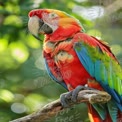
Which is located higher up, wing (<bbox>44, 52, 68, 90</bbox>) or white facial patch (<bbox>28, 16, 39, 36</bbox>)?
white facial patch (<bbox>28, 16, 39, 36</bbox>)

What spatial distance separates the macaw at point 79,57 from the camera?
1417 mm

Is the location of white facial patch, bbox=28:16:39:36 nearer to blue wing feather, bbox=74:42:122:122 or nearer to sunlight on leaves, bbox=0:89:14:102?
blue wing feather, bbox=74:42:122:122

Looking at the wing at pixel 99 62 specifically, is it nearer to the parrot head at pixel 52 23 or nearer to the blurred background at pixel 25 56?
the parrot head at pixel 52 23

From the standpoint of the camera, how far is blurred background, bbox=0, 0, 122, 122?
183cm

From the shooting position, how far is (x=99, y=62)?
1.44 meters

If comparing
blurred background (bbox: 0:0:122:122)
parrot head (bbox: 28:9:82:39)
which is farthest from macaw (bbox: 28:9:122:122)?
blurred background (bbox: 0:0:122:122)

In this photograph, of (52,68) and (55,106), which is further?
(52,68)

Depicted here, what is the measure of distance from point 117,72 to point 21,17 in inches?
23.1

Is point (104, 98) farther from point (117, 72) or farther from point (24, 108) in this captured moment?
point (24, 108)

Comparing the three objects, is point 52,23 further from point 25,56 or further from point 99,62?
point 25,56

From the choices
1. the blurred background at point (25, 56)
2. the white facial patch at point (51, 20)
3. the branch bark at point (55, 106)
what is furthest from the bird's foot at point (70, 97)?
the blurred background at point (25, 56)

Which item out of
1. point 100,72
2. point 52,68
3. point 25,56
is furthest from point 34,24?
point 25,56

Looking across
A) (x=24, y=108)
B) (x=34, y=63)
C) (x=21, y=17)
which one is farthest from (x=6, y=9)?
(x=24, y=108)

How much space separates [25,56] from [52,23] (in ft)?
1.43
